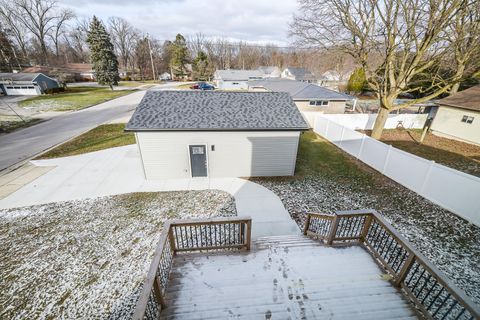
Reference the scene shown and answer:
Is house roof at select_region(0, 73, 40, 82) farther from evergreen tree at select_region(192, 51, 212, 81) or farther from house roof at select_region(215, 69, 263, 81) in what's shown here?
evergreen tree at select_region(192, 51, 212, 81)

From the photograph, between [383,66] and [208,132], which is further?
[383,66]

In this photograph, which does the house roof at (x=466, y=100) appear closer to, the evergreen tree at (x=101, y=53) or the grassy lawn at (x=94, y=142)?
the grassy lawn at (x=94, y=142)

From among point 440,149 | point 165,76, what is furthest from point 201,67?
point 440,149

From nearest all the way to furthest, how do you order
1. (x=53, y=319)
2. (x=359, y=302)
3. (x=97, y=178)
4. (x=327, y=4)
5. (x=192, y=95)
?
(x=359, y=302)
(x=53, y=319)
(x=97, y=178)
(x=192, y=95)
(x=327, y=4)

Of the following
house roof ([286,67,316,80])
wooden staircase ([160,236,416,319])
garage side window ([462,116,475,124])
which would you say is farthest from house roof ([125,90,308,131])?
house roof ([286,67,316,80])

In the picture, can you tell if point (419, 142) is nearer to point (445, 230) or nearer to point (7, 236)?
point (445, 230)

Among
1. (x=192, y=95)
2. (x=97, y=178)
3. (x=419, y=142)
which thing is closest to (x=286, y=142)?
(x=192, y=95)

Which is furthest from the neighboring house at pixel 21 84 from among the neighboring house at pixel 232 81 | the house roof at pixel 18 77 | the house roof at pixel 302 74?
the house roof at pixel 302 74

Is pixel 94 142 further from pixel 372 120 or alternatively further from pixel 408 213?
pixel 372 120
